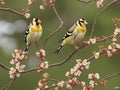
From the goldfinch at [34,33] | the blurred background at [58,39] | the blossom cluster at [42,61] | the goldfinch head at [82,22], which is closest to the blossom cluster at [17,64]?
the blossom cluster at [42,61]

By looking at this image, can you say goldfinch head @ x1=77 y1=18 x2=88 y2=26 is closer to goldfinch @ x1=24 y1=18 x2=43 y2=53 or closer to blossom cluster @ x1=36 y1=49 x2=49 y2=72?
goldfinch @ x1=24 y1=18 x2=43 y2=53

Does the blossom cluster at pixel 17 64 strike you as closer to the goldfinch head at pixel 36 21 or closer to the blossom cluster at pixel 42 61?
the blossom cluster at pixel 42 61

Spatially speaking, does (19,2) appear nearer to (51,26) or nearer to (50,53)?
(51,26)

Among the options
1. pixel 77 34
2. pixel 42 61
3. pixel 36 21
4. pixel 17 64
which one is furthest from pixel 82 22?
pixel 17 64

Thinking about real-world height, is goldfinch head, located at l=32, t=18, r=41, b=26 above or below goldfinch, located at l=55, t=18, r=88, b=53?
above

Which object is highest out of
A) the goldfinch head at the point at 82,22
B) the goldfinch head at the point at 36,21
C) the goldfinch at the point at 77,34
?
the goldfinch head at the point at 36,21

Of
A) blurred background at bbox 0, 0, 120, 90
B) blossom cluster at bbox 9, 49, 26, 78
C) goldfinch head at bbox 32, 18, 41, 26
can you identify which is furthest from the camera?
blurred background at bbox 0, 0, 120, 90

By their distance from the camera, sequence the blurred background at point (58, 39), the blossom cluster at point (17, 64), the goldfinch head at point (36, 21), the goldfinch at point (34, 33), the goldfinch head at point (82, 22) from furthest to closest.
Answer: the blurred background at point (58, 39) → the goldfinch head at point (82, 22) → the goldfinch head at point (36, 21) → the goldfinch at point (34, 33) → the blossom cluster at point (17, 64)

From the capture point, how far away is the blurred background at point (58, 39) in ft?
47.8

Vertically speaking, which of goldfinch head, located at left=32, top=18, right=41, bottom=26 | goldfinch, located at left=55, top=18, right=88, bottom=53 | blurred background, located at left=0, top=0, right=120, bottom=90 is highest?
goldfinch head, located at left=32, top=18, right=41, bottom=26

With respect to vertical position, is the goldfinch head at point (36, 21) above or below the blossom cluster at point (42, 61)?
above

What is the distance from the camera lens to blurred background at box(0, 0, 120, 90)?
14.6m

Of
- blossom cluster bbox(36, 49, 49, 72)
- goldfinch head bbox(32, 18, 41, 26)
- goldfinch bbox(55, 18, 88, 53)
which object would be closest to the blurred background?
goldfinch bbox(55, 18, 88, 53)

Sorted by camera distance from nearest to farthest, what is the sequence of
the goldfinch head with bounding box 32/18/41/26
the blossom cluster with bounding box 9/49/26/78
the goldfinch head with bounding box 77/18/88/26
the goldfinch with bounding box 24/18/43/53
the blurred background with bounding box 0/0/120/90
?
1. the blossom cluster with bounding box 9/49/26/78
2. the goldfinch with bounding box 24/18/43/53
3. the goldfinch head with bounding box 32/18/41/26
4. the goldfinch head with bounding box 77/18/88/26
5. the blurred background with bounding box 0/0/120/90
